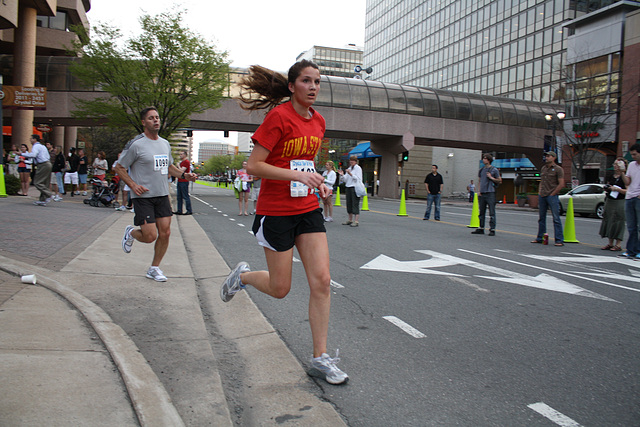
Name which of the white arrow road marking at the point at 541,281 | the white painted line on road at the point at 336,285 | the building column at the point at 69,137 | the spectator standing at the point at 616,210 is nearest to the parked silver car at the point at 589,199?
the spectator standing at the point at 616,210

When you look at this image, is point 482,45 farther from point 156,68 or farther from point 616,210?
point 616,210

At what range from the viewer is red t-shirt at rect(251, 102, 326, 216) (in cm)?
314

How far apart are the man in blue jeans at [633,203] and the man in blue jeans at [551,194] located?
53.9 inches

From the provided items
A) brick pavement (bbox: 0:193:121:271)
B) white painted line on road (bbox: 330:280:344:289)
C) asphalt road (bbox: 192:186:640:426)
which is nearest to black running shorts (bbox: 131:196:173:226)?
brick pavement (bbox: 0:193:121:271)

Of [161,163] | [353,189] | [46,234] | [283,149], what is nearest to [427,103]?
[353,189]

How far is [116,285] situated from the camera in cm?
516

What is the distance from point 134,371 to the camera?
9.35 ft

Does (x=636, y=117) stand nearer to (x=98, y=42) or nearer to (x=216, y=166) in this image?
(x=98, y=42)

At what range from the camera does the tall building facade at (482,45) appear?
47250 mm

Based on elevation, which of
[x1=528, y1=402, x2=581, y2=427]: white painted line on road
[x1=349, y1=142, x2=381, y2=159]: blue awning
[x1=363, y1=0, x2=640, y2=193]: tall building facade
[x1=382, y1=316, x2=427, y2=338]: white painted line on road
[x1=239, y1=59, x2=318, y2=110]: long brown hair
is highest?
[x1=363, y1=0, x2=640, y2=193]: tall building facade

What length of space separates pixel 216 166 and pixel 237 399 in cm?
20227

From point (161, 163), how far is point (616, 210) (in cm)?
858

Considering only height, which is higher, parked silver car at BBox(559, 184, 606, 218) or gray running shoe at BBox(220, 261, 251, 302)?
parked silver car at BBox(559, 184, 606, 218)

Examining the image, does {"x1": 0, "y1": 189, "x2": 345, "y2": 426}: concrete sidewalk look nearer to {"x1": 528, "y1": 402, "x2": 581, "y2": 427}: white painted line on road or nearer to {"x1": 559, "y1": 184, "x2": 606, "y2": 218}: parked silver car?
{"x1": 528, "y1": 402, "x2": 581, "y2": 427}: white painted line on road
